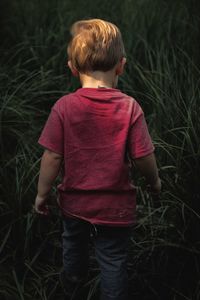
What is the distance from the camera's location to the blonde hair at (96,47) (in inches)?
74.7

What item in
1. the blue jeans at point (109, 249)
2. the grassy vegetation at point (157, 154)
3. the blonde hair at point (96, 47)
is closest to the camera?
the blonde hair at point (96, 47)

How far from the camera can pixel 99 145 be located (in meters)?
1.93

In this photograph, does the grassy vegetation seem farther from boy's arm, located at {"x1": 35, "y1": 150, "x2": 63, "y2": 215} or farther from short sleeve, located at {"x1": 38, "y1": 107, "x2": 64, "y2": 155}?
short sleeve, located at {"x1": 38, "y1": 107, "x2": 64, "y2": 155}

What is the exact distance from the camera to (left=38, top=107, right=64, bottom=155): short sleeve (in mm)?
1943

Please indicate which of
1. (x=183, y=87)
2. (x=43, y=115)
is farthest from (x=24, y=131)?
(x=183, y=87)

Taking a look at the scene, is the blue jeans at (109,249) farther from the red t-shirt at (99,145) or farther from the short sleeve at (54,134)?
the short sleeve at (54,134)

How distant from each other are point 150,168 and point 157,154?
2.70 feet

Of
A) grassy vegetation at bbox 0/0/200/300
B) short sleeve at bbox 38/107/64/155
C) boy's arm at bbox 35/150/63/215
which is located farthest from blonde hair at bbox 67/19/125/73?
grassy vegetation at bbox 0/0/200/300

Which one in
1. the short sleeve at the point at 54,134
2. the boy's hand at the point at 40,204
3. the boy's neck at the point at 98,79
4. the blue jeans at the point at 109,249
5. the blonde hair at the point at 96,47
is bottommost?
the blue jeans at the point at 109,249

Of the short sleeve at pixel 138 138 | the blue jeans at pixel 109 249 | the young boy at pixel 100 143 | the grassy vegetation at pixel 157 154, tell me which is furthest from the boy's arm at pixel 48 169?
the grassy vegetation at pixel 157 154

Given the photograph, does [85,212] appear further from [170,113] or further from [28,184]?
[170,113]

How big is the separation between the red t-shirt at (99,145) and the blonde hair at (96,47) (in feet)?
0.29

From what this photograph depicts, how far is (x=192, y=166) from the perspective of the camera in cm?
254

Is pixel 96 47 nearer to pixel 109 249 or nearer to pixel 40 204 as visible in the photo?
pixel 40 204
